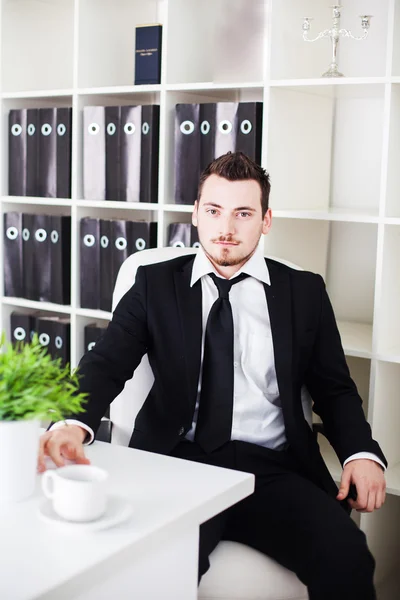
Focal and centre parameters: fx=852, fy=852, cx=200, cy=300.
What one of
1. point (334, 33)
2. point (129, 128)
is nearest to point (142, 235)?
point (129, 128)

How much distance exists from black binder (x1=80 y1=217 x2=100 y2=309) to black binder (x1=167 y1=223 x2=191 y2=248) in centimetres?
32

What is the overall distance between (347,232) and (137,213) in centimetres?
87

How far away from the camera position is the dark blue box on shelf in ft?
9.43

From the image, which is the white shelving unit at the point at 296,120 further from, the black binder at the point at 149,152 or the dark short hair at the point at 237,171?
the dark short hair at the point at 237,171

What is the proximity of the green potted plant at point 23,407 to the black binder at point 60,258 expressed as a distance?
188 cm

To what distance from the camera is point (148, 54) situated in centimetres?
289

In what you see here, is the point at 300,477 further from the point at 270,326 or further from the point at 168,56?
the point at 168,56

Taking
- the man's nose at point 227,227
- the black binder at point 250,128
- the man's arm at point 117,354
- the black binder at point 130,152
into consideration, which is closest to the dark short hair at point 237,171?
the man's nose at point 227,227

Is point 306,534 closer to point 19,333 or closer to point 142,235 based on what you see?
point 142,235

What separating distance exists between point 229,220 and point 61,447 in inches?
31.5

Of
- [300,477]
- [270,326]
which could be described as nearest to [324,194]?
[270,326]

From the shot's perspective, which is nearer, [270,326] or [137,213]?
[270,326]

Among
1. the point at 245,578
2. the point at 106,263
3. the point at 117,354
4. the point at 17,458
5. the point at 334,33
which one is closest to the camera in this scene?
the point at 17,458

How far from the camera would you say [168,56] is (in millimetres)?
2789
